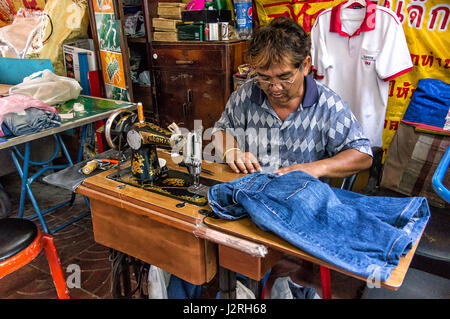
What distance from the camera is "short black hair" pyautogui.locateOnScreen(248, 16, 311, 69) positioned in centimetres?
156

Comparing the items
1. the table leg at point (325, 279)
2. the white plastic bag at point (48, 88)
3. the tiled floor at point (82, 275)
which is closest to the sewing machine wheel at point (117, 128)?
the table leg at point (325, 279)

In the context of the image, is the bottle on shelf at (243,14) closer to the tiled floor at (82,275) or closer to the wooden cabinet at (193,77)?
the wooden cabinet at (193,77)

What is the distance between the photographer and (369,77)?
263cm

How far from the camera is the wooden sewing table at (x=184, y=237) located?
1094 mm

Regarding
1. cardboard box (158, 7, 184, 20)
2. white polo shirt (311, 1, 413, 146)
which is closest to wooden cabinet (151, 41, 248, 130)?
cardboard box (158, 7, 184, 20)

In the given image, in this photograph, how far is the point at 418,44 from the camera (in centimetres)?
255

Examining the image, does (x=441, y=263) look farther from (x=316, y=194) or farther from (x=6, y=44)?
(x=6, y=44)

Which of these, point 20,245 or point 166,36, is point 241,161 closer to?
point 20,245

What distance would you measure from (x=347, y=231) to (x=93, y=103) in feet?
8.62

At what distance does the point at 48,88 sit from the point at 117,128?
1763 millimetres

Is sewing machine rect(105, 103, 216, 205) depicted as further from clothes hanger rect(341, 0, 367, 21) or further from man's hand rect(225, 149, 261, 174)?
clothes hanger rect(341, 0, 367, 21)

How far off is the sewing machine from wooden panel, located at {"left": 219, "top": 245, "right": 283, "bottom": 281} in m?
0.25

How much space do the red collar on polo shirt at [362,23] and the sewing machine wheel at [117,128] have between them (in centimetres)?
183
